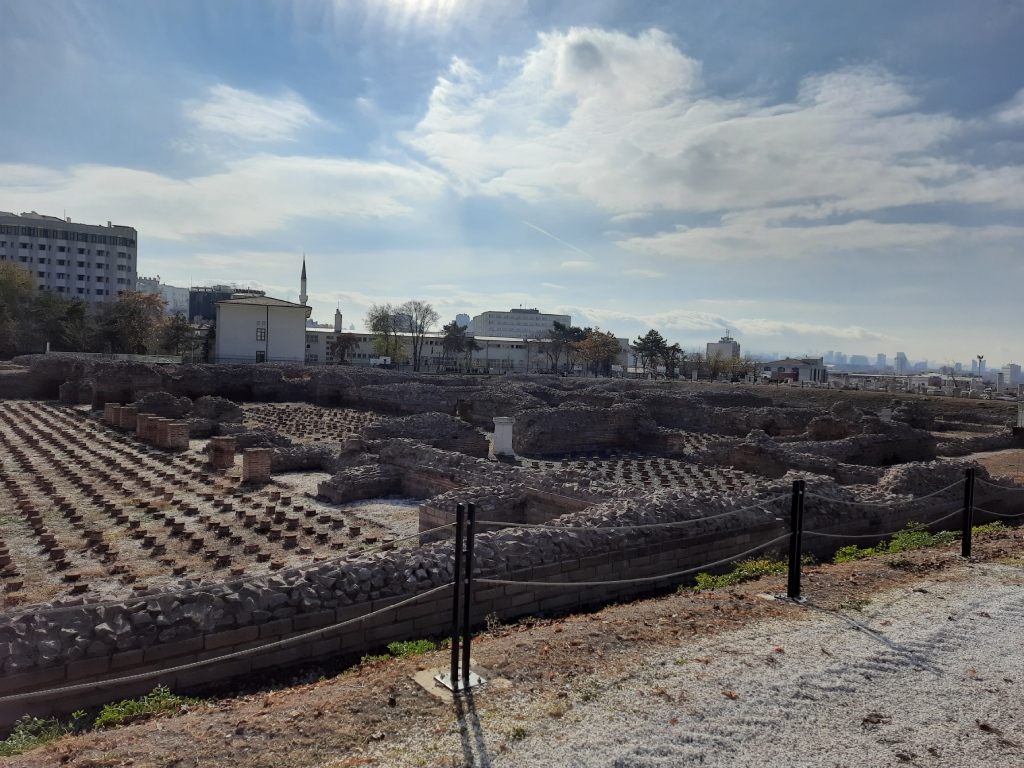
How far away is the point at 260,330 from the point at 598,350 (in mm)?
33085

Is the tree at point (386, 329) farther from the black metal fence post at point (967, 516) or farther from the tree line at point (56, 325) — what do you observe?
the black metal fence post at point (967, 516)

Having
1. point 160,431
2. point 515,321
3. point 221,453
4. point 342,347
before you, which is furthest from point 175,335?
point 515,321

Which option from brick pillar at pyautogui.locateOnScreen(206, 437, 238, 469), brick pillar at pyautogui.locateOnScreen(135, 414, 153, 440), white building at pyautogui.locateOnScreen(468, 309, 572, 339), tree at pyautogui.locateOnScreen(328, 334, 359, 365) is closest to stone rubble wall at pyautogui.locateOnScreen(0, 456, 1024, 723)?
brick pillar at pyautogui.locateOnScreen(206, 437, 238, 469)

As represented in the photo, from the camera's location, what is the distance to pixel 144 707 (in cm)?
432

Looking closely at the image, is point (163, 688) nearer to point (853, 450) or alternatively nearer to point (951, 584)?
point (951, 584)

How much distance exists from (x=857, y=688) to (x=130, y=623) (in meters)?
4.82

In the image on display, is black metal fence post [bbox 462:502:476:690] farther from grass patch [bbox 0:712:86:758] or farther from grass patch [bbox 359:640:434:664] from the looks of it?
grass patch [bbox 0:712:86:758]

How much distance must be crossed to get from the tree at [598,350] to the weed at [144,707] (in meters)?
65.0

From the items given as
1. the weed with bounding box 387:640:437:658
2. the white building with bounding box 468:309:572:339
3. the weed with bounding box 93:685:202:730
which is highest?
the white building with bounding box 468:309:572:339

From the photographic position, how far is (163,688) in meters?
4.52

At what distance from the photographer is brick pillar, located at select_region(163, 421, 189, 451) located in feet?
55.2

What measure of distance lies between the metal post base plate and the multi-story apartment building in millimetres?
84639

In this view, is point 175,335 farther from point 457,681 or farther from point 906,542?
point 457,681

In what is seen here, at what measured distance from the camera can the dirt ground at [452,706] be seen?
3.45m
